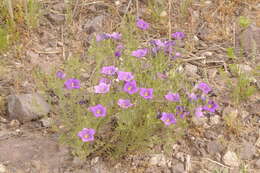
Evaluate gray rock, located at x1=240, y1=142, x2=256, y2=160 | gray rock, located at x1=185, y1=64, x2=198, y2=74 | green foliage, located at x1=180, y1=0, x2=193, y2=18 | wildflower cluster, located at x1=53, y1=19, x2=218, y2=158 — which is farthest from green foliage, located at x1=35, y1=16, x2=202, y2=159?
green foliage, located at x1=180, y1=0, x2=193, y2=18

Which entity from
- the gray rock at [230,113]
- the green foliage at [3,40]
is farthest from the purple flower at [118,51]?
the green foliage at [3,40]

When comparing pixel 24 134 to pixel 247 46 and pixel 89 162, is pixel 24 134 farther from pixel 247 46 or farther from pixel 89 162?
pixel 247 46

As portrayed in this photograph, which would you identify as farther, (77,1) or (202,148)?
(77,1)

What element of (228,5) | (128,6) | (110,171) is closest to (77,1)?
(128,6)

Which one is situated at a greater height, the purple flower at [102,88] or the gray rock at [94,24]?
the gray rock at [94,24]

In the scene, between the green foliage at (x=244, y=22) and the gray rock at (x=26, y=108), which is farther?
→ the green foliage at (x=244, y=22)

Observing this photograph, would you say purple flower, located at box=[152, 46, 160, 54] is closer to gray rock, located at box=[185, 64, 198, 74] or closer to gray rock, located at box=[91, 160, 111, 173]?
gray rock, located at box=[185, 64, 198, 74]

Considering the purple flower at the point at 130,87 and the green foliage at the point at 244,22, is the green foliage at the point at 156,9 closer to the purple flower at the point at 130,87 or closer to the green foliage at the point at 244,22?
the green foliage at the point at 244,22
